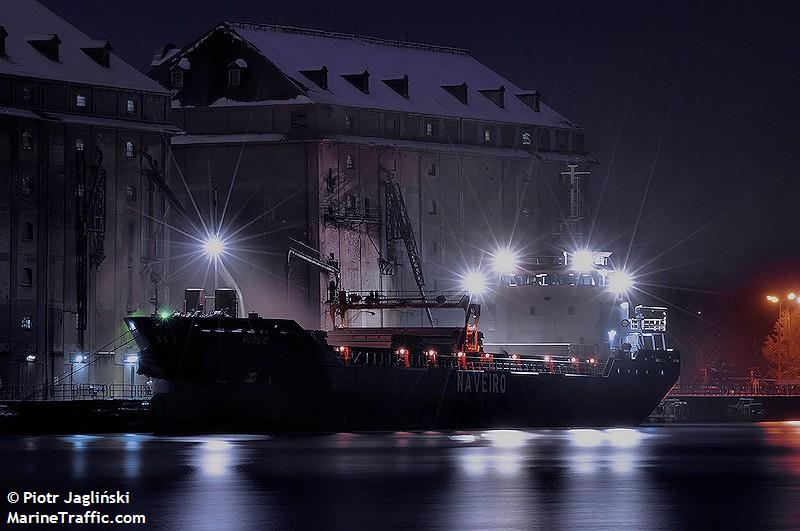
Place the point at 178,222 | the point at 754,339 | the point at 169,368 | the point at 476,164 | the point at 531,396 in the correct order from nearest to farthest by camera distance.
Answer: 1. the point at 169,368
2. the point at 531,396
3. the point at 178,222
4. the point at 476,164
5. the point at 754,339

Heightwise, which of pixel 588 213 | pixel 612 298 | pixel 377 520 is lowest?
pixel 377 520

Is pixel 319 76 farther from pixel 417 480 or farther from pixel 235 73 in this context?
pixel 417 480

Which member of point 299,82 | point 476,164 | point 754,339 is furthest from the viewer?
point 754,339

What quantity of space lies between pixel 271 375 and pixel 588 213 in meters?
54.1

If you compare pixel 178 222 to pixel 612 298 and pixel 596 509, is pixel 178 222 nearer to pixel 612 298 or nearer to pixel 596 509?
pixel 612 298

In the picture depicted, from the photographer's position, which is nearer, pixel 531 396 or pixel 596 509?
pixel 596 509

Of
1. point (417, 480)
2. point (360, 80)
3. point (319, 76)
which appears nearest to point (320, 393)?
point (417, 480)

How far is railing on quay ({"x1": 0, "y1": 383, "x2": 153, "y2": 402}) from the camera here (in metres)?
89.1

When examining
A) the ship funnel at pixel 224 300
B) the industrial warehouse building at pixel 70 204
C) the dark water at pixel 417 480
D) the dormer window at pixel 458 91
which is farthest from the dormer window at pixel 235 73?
the dark water at pixel 417 480

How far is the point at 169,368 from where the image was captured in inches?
2918

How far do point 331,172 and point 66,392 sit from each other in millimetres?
25259

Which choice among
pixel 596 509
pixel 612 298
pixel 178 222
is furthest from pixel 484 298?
pixel 596 509

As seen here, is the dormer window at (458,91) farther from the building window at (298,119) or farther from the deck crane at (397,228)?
the building window at (298,119)

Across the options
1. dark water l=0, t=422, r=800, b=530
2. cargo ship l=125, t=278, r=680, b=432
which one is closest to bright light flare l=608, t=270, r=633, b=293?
cargo ship l=125, t=278, r=680, b=432
